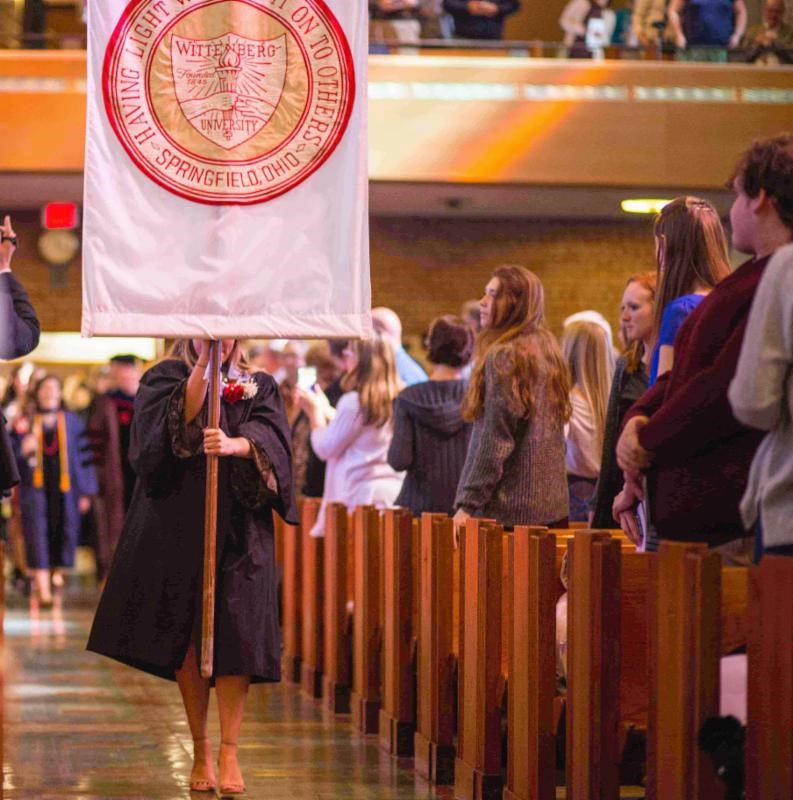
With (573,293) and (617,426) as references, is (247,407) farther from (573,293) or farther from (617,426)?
(573,293)

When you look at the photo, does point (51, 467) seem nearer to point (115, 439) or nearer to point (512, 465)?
point (115, 439)

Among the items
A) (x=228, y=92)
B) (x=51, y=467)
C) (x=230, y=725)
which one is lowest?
(x=230, y=725)

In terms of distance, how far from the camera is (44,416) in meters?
13.8

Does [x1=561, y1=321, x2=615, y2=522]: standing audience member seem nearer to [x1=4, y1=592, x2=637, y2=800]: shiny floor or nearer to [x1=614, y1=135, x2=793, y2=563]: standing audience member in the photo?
[x1=4, y1=592, x2=637, y2=800]: shiny floor

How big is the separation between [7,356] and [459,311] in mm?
12394

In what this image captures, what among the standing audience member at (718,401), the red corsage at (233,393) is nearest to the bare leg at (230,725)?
the red corsage at (233,393)

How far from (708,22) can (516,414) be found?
10.2m

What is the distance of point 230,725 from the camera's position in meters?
5.22

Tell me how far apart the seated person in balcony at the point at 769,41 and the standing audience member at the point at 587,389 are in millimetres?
8354

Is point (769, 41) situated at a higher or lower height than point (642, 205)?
higher

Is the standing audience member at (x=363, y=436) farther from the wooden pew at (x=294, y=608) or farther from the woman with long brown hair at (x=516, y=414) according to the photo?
the woman with long brown hair at (x=516, y=414)

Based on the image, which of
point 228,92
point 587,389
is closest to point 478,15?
point 587,389

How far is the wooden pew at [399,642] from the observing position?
6125mm

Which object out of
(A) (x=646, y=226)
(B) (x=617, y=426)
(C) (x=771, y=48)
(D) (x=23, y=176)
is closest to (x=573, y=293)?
(A) (x=646, y=226)
